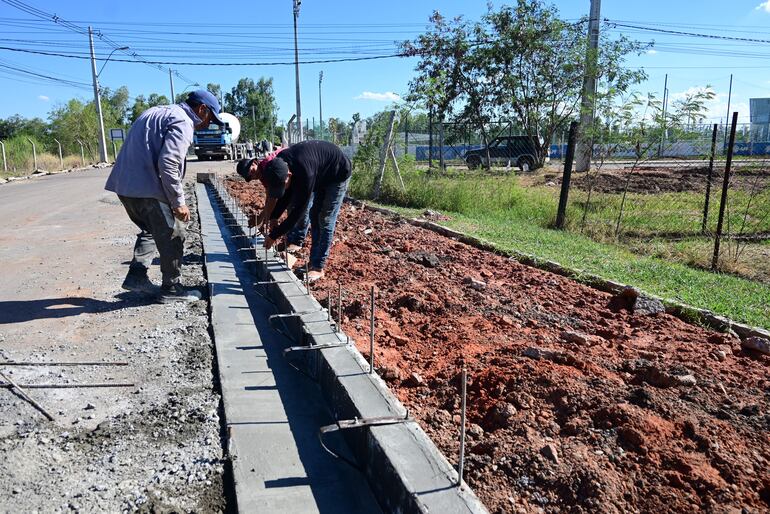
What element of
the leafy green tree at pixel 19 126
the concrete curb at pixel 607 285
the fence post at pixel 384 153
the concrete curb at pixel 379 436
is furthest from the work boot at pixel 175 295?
the leafy green tree at pixel 19 126

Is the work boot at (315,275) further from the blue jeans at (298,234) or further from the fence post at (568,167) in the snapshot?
the fence post at (568,167)

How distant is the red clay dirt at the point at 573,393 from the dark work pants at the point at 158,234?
1.21 meters

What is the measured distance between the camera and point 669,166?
77.2ft

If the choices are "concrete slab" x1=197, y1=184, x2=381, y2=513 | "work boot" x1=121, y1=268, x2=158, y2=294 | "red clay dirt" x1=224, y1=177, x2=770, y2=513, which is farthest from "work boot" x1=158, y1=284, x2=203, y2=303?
"red clay dirt" x1=224, y1=177, x2=770, y2=513

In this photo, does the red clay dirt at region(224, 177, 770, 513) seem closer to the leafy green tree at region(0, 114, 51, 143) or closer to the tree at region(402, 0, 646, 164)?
the tree at region(402, 0, 646, 164)

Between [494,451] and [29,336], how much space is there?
3290mm

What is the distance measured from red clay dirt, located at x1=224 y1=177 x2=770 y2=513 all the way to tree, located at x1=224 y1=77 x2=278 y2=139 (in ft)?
233

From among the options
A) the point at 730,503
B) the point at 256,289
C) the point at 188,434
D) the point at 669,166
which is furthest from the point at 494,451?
the point at 669,166

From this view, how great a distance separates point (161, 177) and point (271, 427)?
2.35 metres

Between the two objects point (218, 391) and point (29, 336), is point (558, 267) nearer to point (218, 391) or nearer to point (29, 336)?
point (218, 391)

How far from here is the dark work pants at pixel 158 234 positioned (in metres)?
4.40

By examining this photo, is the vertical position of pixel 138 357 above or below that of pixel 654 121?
below

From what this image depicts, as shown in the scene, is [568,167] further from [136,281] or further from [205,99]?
[136,281]

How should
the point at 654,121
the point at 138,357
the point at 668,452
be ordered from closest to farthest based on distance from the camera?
the point at 668,452
the point at 138,357
the point at 654,121
